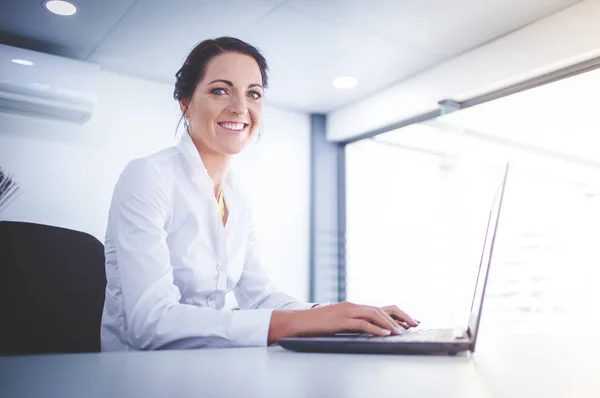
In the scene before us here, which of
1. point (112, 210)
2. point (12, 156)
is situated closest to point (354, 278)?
point (12, 156)

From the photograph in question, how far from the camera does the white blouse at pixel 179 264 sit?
0.99m

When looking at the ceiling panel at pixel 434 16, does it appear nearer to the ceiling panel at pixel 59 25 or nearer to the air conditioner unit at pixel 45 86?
the ceiling panel at pixel 59 25

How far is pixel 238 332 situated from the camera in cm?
97

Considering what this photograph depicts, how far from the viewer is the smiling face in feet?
5.23

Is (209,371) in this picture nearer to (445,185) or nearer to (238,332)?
(238,332)

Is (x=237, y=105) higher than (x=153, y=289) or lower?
higher

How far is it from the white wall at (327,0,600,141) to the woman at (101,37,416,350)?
2.06 meters

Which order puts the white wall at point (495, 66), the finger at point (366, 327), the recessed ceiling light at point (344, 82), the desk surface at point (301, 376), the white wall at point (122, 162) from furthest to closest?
the recessed ceiling light at point (344, 82) < the white wall at point (122, 162) < the white wall at point (495, 66) < the finger at point (366, 327) < the desk surface at point (301, 376)

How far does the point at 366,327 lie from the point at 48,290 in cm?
113

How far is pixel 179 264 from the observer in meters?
1.32

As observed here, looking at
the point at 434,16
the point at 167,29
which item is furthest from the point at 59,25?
the point at 434,16

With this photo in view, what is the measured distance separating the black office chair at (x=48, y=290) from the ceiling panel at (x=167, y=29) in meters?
1.74

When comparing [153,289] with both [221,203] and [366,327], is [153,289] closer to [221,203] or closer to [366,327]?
[366,327]

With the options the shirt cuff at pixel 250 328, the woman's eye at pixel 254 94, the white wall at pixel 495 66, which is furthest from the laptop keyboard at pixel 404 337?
the white wall at pixel 495 66
